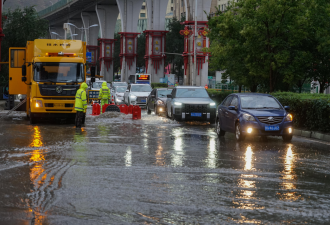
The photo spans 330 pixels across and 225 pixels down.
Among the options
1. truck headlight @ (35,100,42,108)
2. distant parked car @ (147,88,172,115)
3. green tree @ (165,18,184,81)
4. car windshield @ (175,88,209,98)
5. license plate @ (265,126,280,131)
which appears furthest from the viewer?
green tree @ (165,18,184,81)

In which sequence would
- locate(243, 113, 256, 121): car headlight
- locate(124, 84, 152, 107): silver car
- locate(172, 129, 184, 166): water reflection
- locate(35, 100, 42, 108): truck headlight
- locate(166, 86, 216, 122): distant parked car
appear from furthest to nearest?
1. locate(124, 84, 152, 107): silver car
2. locate(166, 86, 216, 122): distant parked car
3. locate(35, 100, 42, 108): truck headlight
4. locate(243, 113, 256, 121): car headlight
5. locate(172, 129, 184, 166): water reflection

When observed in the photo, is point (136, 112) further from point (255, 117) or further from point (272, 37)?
point (255, 117)

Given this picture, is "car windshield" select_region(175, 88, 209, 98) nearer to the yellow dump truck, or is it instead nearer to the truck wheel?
the yellow dump truck

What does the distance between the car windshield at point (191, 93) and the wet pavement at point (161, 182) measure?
10115mm

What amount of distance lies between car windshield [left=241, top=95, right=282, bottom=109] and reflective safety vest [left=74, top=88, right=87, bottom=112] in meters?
5.78

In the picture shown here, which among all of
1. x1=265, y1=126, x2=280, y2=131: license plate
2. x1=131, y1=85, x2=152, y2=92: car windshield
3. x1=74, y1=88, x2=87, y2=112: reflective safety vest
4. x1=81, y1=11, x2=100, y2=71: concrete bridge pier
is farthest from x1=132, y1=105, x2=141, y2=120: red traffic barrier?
x1=81, y1=11, x2=100, y2=71: concrete bridge pier

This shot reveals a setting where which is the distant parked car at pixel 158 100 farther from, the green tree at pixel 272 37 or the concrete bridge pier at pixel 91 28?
the concrete bridge pier at pixel 91 28

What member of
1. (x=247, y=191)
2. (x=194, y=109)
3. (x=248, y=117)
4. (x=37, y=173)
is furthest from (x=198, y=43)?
(x=247, y=191)

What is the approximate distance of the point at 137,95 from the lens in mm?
36125

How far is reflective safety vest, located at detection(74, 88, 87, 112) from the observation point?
1888 cm

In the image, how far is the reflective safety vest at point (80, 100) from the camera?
1888cm

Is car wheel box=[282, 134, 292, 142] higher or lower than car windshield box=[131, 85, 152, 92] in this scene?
lower

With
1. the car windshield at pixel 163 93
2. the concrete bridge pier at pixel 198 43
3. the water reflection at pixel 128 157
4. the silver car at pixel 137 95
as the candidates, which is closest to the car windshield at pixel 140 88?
the silver car at pixel 137 95

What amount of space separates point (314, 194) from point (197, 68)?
44184 millimetres
